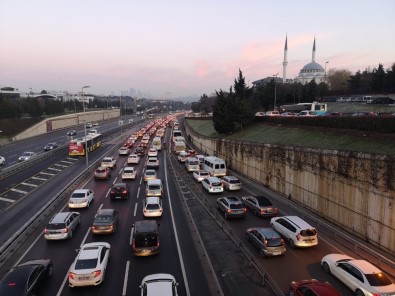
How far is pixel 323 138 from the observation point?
112 feet

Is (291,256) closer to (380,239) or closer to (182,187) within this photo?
(380,239)

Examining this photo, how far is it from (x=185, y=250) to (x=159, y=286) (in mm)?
7007

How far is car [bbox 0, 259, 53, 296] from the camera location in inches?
539

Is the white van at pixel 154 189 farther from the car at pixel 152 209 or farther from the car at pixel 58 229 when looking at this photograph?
the car at pixel 58 229

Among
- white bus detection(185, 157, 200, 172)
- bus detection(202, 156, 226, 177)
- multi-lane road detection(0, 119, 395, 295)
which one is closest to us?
multi-lane road detection(0, 119, 395, 295)

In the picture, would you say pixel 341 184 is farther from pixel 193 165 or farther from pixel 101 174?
pixel 101 174

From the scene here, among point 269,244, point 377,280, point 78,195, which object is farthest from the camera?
point 78,195

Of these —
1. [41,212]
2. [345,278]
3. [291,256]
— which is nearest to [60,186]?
[41,212]

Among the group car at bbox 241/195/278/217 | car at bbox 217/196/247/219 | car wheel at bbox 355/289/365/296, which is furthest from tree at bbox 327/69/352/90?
car wheel at bbox 355/289/365/296

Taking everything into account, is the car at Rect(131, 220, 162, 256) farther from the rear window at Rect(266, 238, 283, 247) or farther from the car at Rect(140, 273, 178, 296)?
the rear window at Rect(266, 238, 283, 247)

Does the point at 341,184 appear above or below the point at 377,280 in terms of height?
above

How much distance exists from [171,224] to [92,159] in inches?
1389

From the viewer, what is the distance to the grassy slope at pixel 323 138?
26016mm

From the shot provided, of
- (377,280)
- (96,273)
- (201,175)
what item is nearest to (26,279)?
(96,273)
